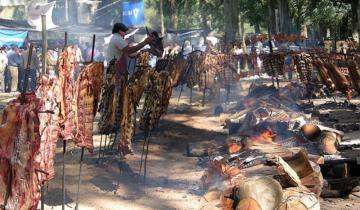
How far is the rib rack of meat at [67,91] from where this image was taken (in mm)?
6344

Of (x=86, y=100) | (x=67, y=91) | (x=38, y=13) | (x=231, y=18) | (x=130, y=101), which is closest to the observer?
(x=67, y=91)

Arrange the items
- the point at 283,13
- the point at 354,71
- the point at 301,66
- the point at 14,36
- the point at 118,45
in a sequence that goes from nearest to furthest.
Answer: the point at 118,45 < the point at 354,71 < the point at 301,66 < the point at 14,36 < the point at 283,13

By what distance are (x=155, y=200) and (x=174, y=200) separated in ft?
0.94

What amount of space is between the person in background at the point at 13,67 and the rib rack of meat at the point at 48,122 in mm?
18704

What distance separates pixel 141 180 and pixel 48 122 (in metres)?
3.49

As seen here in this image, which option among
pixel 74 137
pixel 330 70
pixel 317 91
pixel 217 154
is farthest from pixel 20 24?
pixel 74 137

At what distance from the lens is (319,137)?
1032cm

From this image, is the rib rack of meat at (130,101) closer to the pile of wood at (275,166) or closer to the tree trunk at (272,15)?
the pile of wood at (275,166)

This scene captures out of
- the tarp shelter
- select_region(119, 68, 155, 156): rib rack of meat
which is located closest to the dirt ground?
select_region(119, 68, 155, 156): rib rack of meat

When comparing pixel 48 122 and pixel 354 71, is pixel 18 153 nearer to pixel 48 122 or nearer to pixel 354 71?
pixel 48 122

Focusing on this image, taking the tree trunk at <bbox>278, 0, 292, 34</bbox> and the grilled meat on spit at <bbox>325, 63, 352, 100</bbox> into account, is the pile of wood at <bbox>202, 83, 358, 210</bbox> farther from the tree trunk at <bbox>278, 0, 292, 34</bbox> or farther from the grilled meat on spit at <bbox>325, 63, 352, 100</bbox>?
the tree trunk at <bbox>278, 0, 292, 34</bbox>

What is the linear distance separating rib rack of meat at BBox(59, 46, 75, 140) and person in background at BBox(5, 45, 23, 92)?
17.8 meters

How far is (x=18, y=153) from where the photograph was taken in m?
4.93

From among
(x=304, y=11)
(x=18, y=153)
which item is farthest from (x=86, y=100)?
(x=304, y=11)
